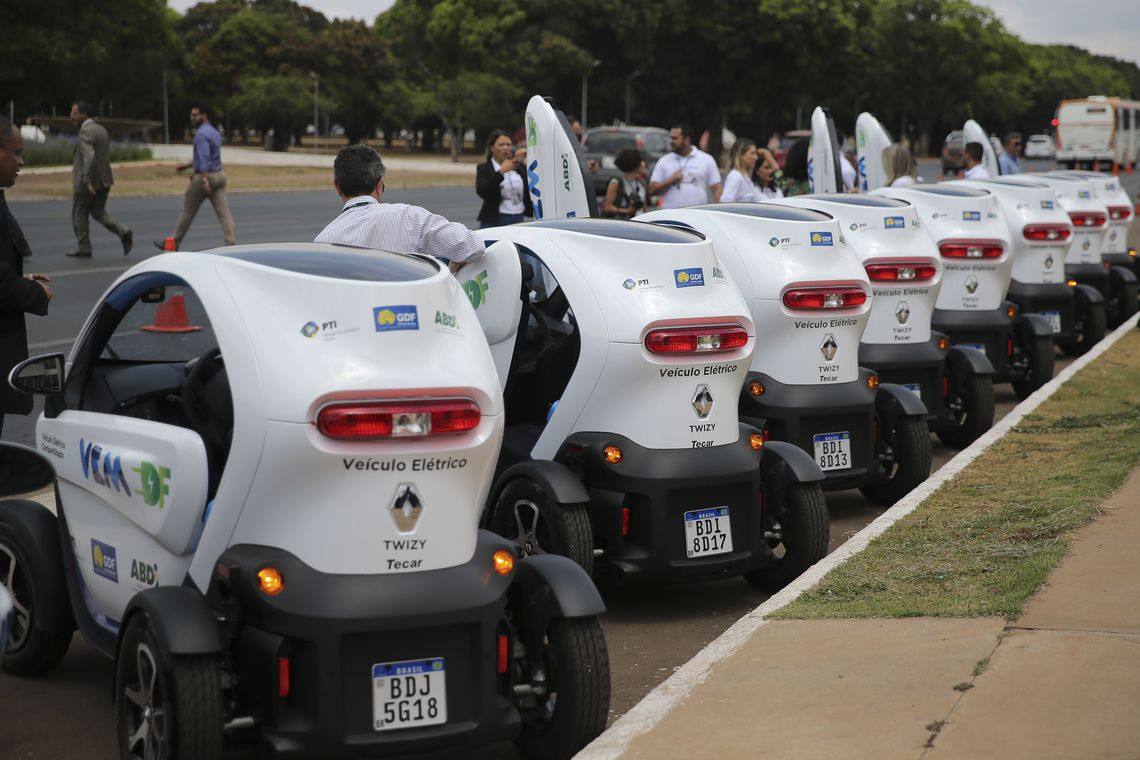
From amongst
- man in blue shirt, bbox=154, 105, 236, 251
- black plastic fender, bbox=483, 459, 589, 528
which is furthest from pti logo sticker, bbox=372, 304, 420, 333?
man in blue shirt, bbox=154, 105, 236, 251

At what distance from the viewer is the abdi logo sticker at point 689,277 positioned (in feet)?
21.8

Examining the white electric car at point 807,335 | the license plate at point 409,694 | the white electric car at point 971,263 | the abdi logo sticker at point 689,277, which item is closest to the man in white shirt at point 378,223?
the abdi logo sticker at point 689,277

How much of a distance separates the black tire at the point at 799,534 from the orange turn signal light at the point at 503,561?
2.50 metres

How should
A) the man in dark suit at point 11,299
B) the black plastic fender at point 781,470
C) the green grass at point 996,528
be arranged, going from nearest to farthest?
the green grass at point 996,528
the man in dark suit at point 11,299
the black plastic fender at point 781,470

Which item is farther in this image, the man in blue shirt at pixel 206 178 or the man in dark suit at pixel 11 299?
the man in blue shirt at pixel 206 178

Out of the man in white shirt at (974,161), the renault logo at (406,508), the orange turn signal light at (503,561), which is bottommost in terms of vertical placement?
the orange turn signal light at (503,561)

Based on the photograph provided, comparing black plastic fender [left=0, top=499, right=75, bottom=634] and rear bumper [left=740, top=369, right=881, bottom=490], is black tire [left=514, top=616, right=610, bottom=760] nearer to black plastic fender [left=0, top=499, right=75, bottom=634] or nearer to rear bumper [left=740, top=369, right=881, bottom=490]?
black plastic fender [left=0, top=499, right=75, bottom=634]

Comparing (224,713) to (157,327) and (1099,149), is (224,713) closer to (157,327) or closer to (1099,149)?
(157,327)

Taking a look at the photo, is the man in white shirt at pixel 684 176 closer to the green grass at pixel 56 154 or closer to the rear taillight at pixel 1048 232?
the rear taillight at pixel 1048 232

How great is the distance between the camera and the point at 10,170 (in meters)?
6.93

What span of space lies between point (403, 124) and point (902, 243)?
261ft

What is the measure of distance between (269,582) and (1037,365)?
368 inches

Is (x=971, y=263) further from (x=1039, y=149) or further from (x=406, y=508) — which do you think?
(x=1039, y=149)

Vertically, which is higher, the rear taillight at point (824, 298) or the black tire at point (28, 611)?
the rear taillight at point (824, 298)
